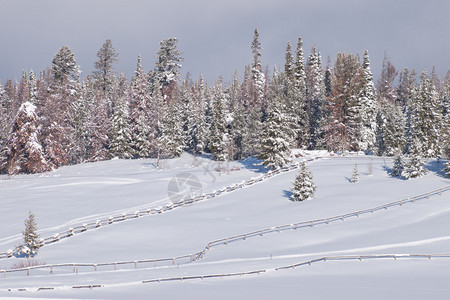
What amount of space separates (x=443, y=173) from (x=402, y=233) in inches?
878

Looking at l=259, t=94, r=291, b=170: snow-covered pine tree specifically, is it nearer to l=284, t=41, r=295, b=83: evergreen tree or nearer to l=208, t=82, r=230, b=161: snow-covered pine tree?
l=208, t=82, r=230, b=161: snow-covered pine tree

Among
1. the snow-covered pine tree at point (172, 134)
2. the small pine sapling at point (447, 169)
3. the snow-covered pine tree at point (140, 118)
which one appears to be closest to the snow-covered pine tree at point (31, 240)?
the snow-covered pine tree at point (172, 134)

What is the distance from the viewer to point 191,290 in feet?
59.1

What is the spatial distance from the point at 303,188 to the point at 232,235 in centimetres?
1255

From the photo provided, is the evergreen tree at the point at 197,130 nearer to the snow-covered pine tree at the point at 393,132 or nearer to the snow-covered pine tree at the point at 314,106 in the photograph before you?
the snow-covered pine tree at the point at 314,106

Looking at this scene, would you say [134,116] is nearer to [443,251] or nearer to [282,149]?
[282,149]

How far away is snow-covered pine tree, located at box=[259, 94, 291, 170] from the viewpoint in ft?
178

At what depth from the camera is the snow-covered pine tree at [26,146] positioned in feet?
194

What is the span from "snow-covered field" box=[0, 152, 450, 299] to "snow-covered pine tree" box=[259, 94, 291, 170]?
7.36 feet

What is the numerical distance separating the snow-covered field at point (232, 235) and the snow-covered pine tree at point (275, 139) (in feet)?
7.36

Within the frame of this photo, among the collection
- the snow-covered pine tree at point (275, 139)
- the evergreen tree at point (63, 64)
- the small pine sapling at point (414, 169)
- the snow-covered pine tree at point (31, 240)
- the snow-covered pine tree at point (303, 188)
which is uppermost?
the evergreen tree at point (63, 64)

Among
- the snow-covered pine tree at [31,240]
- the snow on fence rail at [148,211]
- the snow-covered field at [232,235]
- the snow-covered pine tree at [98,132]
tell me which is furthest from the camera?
the snow-covered pine tree at [98,132]

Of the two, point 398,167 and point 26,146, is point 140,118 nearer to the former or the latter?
point 26,146

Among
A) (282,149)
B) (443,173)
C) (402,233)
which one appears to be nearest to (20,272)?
(402,233)
